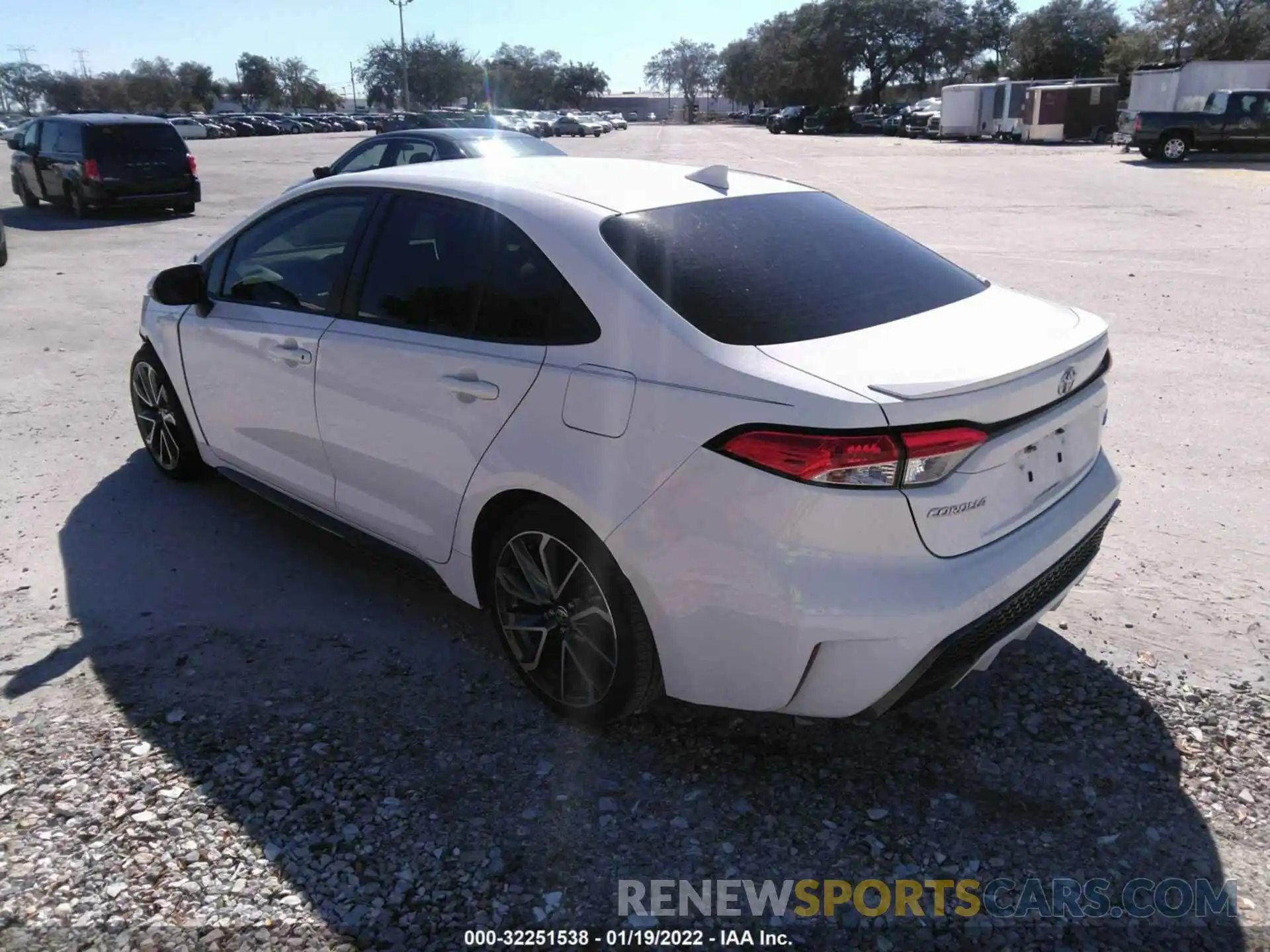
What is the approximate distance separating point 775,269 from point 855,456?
863mm

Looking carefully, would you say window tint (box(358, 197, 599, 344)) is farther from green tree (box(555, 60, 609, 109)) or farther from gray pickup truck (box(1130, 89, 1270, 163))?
green tree (box(555, 60, 609, 109))

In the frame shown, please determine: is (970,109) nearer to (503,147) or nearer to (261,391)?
(503,147)

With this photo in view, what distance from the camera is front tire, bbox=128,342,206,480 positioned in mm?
4855

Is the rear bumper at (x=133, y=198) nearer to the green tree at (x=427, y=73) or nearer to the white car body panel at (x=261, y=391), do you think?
the white car body panel at (x=261, y=391)

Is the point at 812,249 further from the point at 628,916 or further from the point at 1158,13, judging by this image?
the point at 1158,13

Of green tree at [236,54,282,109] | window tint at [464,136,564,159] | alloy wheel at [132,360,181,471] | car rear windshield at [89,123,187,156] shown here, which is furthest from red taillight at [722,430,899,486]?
green tree at [236,54,282,109]

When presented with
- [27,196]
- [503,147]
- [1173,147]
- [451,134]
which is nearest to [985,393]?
[503,147]

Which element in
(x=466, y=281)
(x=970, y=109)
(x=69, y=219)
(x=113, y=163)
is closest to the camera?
(x=466, y=281)

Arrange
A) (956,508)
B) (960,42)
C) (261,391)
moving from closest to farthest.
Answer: (956,508) < (261,391) < (960,42)

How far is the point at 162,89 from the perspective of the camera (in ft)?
353

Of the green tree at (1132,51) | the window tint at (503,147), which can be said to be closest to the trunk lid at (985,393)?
the window tint at (503,147)

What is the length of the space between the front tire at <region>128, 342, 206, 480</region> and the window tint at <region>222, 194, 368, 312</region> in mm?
850

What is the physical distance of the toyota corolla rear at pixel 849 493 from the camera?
239 cm

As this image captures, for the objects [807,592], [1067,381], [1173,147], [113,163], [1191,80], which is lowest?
[807,592]
